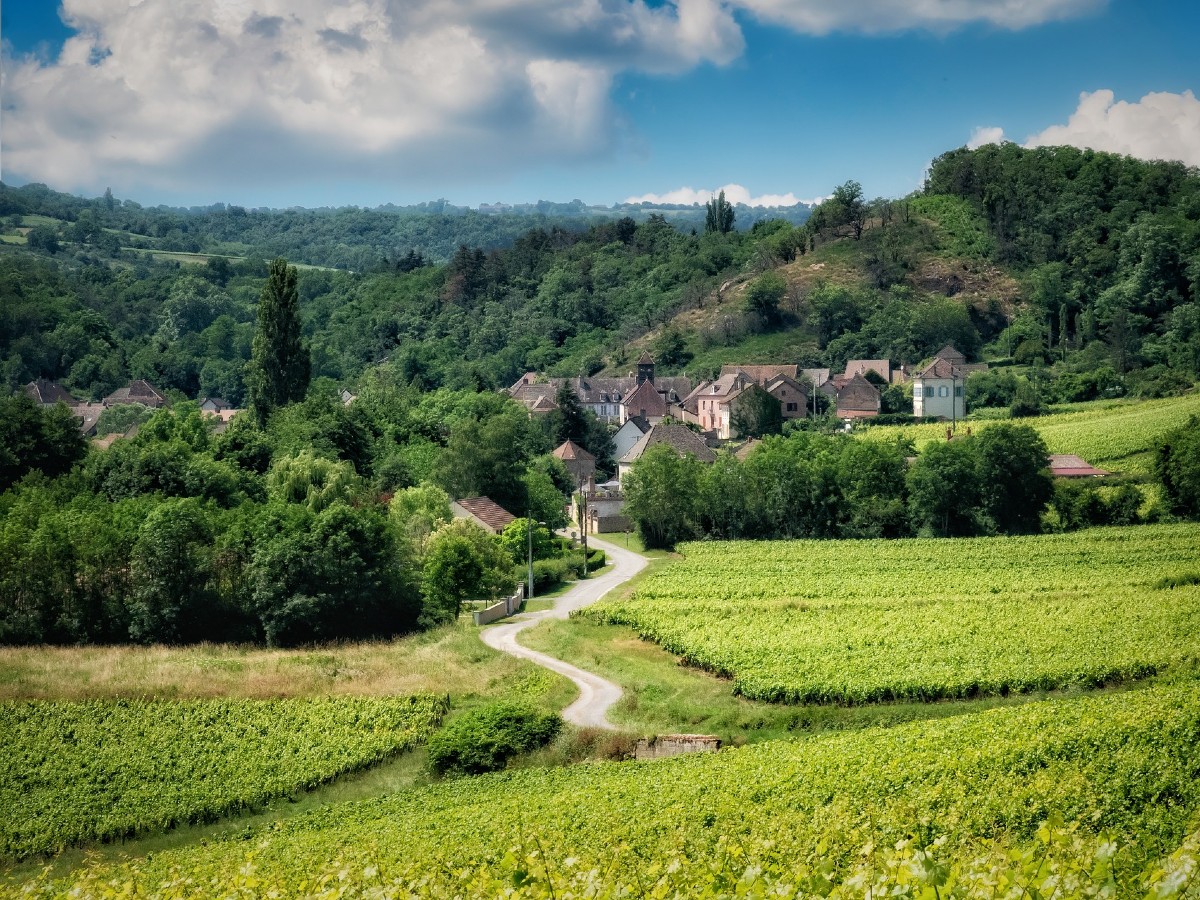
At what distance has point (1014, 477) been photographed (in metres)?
54.9

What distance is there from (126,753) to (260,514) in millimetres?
15107

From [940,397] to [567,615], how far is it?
47640 millimetres

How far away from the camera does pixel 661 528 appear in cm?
5809

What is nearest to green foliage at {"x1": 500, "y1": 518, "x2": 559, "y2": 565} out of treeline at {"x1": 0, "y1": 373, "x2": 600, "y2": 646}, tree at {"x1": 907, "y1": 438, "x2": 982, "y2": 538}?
treeline at {"x1": 0, "y1": 373, "x2": 600, "y2": 646}

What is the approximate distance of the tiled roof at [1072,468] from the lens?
59.5m

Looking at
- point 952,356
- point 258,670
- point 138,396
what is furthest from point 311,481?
point 138,396

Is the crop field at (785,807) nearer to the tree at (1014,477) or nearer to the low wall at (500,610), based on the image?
the low wall at (500,610)

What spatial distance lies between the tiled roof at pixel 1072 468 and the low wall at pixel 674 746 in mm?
36421

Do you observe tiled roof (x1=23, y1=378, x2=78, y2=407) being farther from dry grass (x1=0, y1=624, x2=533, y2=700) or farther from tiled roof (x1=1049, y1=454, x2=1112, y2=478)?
tiled roof (x1=1049, y1=454, x2=1112, y2=478)

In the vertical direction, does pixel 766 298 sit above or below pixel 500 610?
above

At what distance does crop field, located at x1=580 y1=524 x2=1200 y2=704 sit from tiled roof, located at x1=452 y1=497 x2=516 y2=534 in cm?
852

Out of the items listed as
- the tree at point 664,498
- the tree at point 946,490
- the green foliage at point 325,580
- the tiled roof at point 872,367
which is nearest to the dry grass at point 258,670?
the green foliage at point 325,580

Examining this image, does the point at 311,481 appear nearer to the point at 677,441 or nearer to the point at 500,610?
the point at 500,610

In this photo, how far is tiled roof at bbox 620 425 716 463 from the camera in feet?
229
